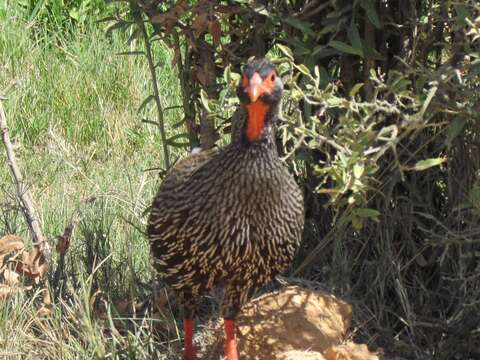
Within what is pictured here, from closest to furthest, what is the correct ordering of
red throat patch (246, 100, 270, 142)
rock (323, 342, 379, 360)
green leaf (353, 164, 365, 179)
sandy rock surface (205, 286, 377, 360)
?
1. green leaf (353, 164, 365, 179)
2. red throat patch (246, 100, 270, 142)
3. rock (323, 342, 379, 360)
4. sandy rock surface (205, 286, 377, 360)

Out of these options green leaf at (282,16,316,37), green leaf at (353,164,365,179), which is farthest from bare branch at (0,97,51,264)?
green leaf at (353,164,365,179)

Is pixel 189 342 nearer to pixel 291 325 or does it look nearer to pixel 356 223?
pixel 291 325

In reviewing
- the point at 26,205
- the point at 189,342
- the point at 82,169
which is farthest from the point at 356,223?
the point at 82,169

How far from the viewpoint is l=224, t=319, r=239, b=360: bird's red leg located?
4066 millimetres

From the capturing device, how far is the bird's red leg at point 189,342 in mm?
4238

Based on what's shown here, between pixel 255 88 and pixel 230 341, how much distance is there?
992mm

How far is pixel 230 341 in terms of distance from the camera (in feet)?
13.4

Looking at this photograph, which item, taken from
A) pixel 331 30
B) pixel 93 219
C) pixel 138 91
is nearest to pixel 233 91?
pixel 331 30

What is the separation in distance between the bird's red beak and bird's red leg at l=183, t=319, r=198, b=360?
1.05 m

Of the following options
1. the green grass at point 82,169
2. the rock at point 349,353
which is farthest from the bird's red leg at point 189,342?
the rock at point 349,353

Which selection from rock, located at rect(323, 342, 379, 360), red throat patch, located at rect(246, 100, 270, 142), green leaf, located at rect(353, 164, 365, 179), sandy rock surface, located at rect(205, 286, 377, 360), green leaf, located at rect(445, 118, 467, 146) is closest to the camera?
green leaf, located at rect(353, 164, 365, 179)

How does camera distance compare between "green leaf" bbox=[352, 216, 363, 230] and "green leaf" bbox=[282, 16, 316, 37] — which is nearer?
"green leaf" bbox=[352, 216, 363, 230]

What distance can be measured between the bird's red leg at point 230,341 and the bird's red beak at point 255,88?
92 cm

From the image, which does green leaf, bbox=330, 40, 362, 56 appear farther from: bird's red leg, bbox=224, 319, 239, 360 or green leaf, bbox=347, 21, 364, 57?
bird's red leg, bbox=224, 319, 239, 360
